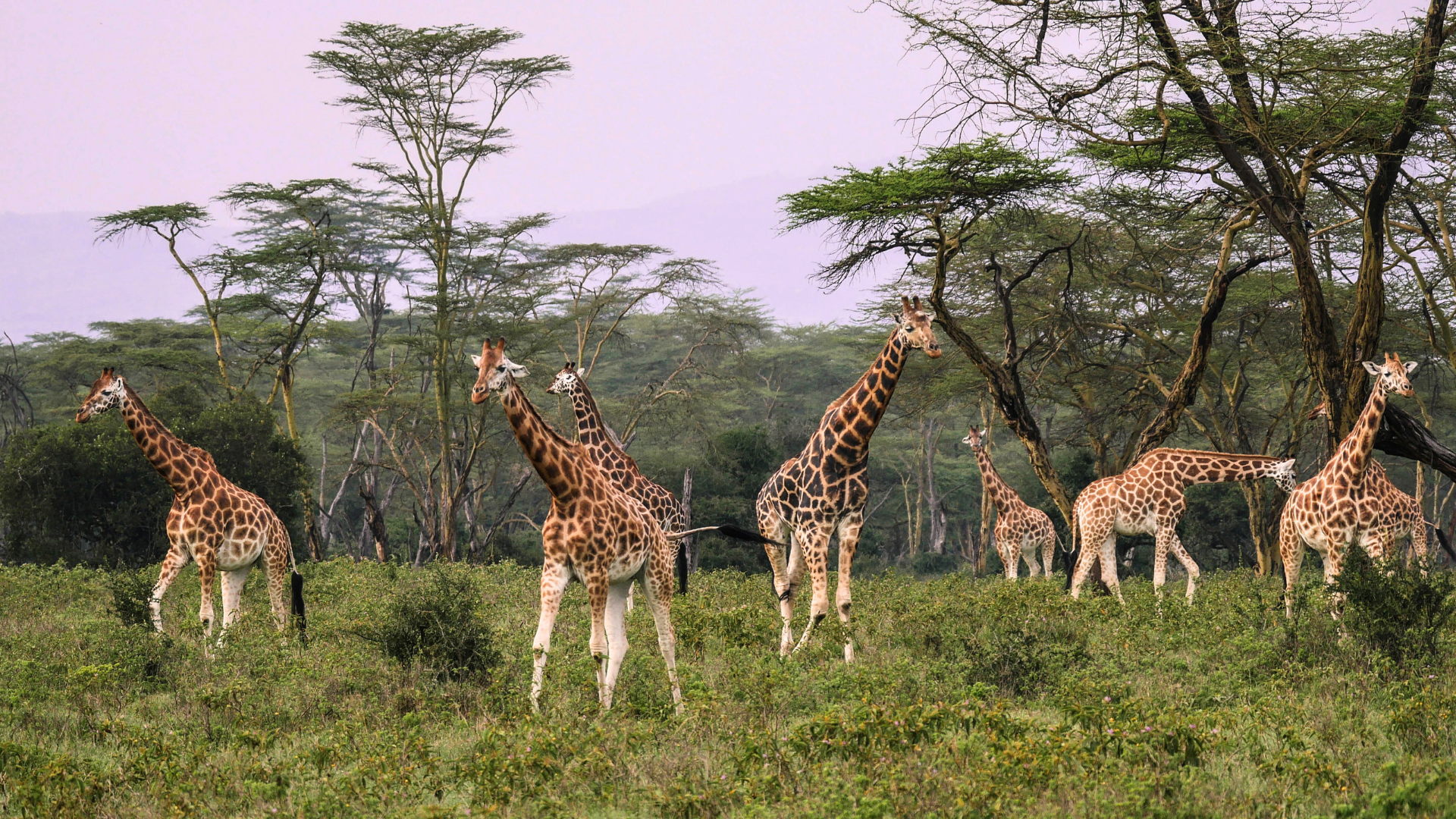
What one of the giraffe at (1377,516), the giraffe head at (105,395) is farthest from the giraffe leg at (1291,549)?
the giraffe head at (105,395)

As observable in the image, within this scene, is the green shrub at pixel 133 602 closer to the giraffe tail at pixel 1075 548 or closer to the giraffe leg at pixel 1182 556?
the giraffe tail at pixel 1075 548

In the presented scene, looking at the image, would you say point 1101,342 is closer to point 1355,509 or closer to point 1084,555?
point 1084,555

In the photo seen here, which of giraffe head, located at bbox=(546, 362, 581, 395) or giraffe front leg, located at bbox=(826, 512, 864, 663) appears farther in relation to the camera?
giraffe head, located at bbox=(546, 362, 581, 395)

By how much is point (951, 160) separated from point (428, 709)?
364 inches

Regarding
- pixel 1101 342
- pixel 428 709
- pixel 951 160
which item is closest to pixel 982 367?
pixel 951 160

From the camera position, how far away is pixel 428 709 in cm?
794

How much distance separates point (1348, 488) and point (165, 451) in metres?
9.87

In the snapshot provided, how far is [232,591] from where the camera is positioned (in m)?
10.5

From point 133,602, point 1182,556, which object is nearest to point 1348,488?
point 1182,556

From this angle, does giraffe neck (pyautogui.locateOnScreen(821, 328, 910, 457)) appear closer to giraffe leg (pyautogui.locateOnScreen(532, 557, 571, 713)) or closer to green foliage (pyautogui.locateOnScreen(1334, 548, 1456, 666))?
giraffe leg (pyautogui.locateOnScreen(532, 557, 571, 713))

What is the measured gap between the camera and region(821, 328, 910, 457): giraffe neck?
9469mm

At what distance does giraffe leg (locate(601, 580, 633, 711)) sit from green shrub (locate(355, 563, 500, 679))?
1.48 m

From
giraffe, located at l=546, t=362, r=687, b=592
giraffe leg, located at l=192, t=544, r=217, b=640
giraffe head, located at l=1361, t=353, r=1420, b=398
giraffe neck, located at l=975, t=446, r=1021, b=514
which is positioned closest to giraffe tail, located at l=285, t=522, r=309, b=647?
giraffe leg, located at l=192, t=544, r=217, b=640

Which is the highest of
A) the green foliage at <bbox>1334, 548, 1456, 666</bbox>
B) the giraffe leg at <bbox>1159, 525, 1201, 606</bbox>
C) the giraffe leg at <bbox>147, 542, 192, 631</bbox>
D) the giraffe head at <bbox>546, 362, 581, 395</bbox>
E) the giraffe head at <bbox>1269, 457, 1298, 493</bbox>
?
the giraffe head at <bbox>546, 362, 581, 395</bbox>
